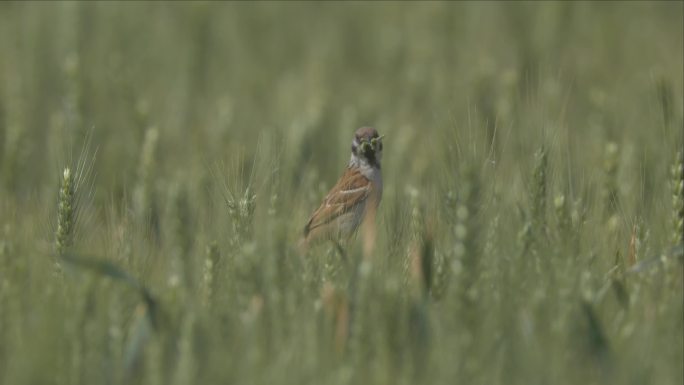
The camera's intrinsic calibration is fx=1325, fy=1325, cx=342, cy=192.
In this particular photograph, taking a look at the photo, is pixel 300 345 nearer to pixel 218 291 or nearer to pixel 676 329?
pixel 218 291

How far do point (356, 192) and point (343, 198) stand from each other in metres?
0.10

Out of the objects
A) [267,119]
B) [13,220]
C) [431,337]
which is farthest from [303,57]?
[431,337]

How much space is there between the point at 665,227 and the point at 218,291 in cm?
141

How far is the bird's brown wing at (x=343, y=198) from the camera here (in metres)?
5.45

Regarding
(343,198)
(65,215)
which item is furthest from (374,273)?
(343,198)

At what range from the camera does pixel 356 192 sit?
5.75 m

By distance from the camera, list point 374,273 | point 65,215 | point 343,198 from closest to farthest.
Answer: point 374,273, point 65,215, point 343,198

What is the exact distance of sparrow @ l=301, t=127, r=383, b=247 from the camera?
17.7ft

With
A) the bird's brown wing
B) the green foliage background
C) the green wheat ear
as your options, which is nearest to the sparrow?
the bird's brown wing

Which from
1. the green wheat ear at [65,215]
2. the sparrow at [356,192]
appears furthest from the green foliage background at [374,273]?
the sparrow at [356,192]

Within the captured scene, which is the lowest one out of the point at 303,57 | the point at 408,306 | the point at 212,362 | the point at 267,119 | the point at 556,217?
the point at 212,362

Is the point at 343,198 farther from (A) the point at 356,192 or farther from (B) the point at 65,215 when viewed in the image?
(B) the point at 65,215

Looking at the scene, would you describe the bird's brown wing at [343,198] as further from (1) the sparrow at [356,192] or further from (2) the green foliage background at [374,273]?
(2) the green foliage background at [374,273]

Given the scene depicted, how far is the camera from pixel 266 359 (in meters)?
3.21
